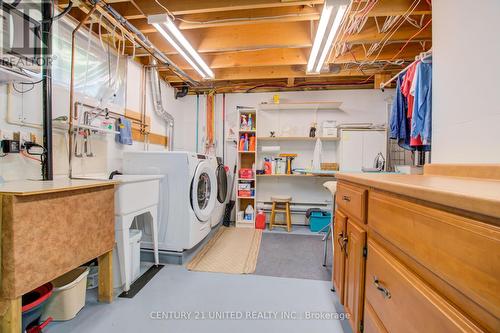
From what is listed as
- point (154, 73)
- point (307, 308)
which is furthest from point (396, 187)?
point (154, 73)

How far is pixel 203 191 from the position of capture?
2627mm

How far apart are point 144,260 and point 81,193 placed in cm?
121

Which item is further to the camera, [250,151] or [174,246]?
[250,151]

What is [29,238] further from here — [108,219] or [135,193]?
[135,193]

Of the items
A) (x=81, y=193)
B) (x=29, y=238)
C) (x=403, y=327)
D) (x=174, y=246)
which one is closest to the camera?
(x=403, y=327)

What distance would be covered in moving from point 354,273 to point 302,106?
2.89 m

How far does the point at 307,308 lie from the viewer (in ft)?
5.02

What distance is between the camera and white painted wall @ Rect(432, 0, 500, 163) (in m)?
1.06

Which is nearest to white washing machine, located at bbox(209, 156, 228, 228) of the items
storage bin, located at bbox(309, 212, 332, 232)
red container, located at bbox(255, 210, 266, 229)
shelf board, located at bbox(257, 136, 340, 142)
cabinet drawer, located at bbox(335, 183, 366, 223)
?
red container, located at bbox(255, 210, 266, 229)

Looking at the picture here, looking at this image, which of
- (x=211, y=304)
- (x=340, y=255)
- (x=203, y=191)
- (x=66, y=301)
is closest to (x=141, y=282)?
(x=66, y=301)

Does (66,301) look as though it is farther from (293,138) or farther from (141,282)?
(293,138)

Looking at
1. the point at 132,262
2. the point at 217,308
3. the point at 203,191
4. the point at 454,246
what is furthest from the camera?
the point at 203,191

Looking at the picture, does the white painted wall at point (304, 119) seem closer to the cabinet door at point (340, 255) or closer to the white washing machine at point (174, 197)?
the white washing machine at point (174, 197)

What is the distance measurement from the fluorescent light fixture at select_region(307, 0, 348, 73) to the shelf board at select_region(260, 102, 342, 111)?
104 centimetres
